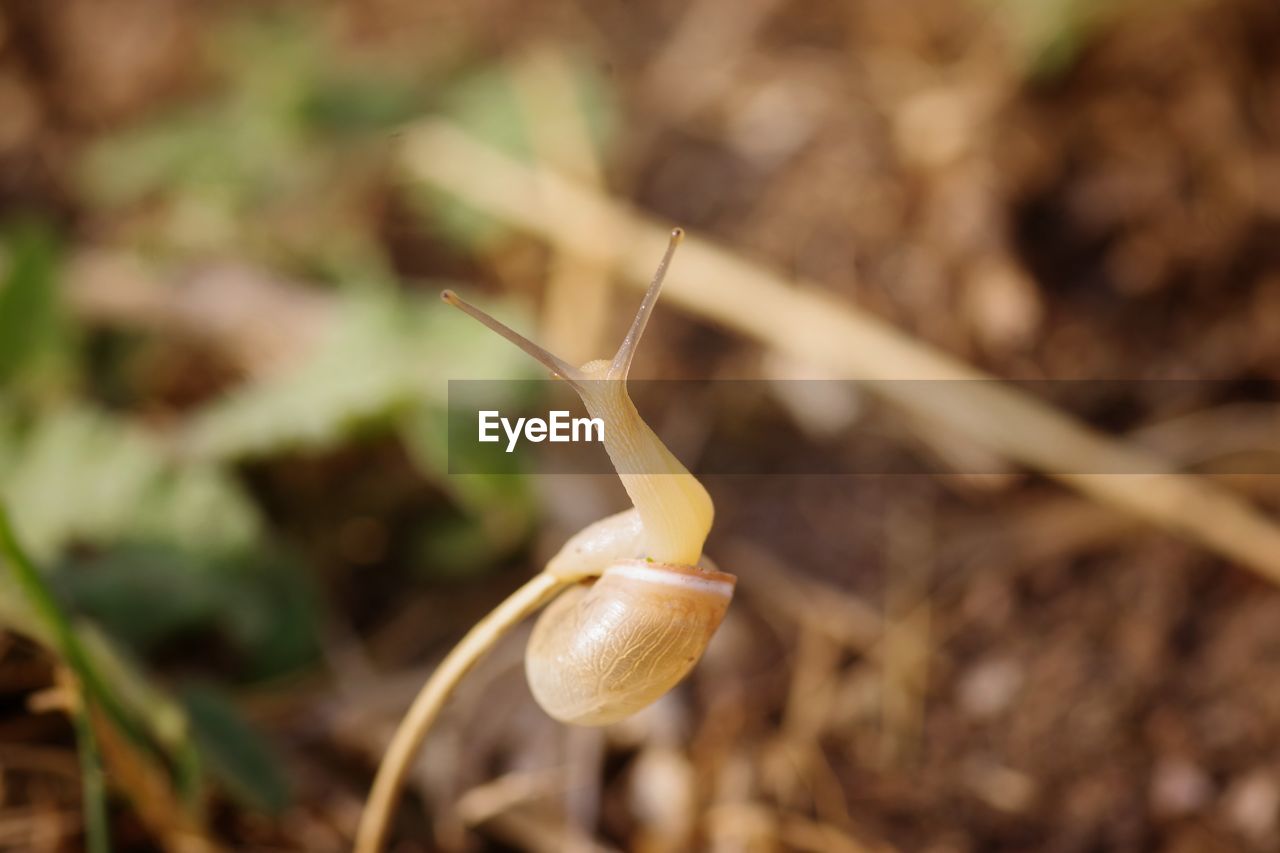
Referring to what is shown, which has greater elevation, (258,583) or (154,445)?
(154,445)

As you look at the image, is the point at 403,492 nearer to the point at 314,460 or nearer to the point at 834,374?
the point at 314,460

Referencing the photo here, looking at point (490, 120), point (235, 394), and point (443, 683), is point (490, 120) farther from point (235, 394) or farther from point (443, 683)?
point (443, 683)

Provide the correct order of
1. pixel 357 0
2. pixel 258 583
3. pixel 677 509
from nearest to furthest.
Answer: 1. pixel 677 509
2. pixel 258 583
3. pixel 357 0

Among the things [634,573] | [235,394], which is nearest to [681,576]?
[634,573]

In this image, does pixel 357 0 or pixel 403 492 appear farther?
pixel 357 0

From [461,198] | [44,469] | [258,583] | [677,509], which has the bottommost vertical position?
[258,583]

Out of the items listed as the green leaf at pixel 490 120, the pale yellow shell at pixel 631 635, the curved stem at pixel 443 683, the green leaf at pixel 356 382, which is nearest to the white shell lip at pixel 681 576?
the pale yellow shell at pixel 631 635

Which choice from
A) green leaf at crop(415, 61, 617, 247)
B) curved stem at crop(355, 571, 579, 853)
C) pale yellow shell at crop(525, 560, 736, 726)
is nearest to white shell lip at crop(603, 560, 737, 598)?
pale yellow shell at crop(525, 560, 736, 726)

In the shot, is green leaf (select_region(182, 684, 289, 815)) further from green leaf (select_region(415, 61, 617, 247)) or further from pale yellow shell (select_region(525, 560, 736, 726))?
green leaf (select_region(415, 61, 617, 247))

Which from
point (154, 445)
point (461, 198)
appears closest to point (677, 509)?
point (154, 445)
